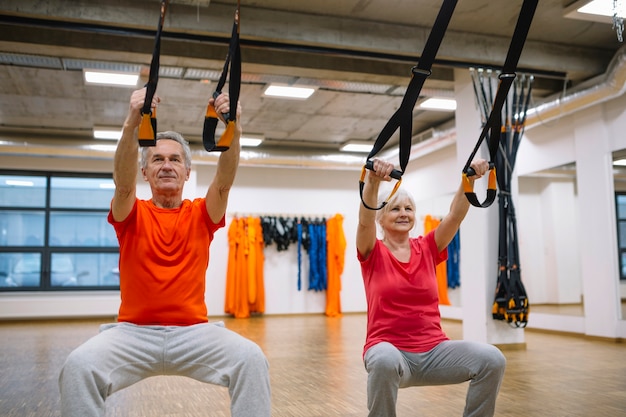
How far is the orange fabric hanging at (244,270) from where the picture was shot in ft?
38.0

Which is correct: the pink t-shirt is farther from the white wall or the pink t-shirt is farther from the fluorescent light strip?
the fluorescent light strip

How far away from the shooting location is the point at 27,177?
1140 cm

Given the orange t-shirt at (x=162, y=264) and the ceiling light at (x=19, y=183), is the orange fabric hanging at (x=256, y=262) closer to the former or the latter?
the ceiling light at (x=19, y=183)

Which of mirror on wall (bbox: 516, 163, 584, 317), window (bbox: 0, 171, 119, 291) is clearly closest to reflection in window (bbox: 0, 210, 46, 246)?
window (bbox: 0, 171, 119, 291)

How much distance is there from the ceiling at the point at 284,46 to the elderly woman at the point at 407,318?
138 inches

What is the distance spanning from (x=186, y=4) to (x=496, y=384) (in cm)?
443

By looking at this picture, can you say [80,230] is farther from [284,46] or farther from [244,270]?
[284,46]

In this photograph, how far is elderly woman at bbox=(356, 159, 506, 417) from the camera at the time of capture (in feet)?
7.96

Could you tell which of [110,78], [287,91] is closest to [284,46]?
[287,91]

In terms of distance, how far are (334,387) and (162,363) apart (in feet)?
8.25

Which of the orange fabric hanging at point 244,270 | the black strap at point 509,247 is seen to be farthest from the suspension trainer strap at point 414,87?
the orange fabric hanging at point 244,270

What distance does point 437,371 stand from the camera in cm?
253

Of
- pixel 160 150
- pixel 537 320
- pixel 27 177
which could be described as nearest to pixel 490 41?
pixel 537 320

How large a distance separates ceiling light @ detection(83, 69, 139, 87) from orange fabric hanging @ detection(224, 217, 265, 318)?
4893 mm
